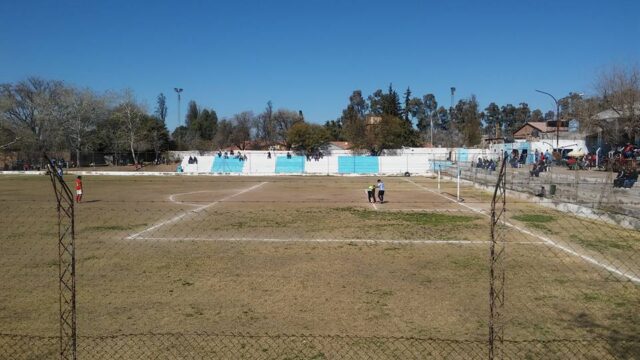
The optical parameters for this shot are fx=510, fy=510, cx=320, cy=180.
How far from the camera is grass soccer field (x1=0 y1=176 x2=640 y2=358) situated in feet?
27.0

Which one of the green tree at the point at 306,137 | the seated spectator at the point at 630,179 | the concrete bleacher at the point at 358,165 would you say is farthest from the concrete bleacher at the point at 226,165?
the seated spectator at the point at 630,179

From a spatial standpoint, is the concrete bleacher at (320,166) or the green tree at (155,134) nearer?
the concrete bleacher at (320,166)

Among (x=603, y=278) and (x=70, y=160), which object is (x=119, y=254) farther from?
(x=70, y=160)

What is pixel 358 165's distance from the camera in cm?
6425

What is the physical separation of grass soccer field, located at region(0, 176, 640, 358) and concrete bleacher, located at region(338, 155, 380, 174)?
42.6 metres

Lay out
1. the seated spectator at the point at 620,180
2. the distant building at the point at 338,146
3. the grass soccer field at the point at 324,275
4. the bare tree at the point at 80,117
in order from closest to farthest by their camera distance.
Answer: the grass soccer field at the point at 324,275 < the seated spectator at the point at 620,180 < the bare tree at the point at 80,117 < the distant building at the point at 338,146

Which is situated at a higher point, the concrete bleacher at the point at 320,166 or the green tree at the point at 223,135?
the green tree at the point at 223,135

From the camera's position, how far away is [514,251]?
14266mm

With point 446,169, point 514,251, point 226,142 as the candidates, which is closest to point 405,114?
point 226,142

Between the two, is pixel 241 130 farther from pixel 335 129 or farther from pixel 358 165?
pixel 358 165

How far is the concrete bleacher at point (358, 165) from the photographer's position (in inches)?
2515

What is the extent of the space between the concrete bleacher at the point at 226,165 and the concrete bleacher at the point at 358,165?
12634 mm

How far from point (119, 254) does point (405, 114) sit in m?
90.0

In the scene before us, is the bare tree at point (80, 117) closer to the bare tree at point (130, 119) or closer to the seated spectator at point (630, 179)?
the bare tree at point (130, 119)
